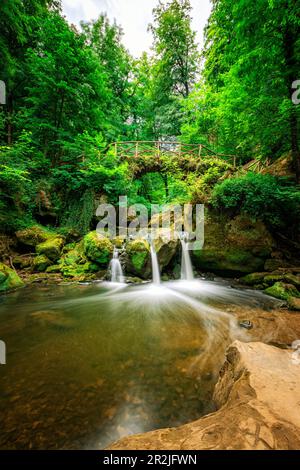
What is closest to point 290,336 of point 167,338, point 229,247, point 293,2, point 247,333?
point 247,333

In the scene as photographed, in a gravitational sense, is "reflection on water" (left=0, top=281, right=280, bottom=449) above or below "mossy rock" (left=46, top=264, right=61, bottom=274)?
below

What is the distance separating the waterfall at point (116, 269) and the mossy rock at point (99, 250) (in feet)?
0.68

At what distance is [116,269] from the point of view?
24.3 feet

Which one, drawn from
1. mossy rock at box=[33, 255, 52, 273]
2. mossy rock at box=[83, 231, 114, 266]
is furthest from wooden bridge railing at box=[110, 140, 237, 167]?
mossy rock at box=[33, 255, 52, 273]

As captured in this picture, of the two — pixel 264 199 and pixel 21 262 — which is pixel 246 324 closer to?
pixel 264 199

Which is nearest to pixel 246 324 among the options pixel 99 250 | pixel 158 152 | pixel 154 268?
pixel 154 268

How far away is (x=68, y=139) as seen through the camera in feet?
34.2

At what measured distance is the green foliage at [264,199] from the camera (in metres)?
6.51

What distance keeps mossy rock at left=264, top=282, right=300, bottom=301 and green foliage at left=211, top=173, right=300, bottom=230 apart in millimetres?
2381

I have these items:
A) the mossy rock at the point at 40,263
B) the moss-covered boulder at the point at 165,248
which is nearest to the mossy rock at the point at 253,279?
the moss-covered boulder at the point at 165,248

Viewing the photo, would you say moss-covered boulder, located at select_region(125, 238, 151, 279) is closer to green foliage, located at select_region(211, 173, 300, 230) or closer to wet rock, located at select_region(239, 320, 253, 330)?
green foliage, located at select_region(211, 173, 300, 230)

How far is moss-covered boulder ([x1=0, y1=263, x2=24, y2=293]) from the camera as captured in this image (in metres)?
5.54

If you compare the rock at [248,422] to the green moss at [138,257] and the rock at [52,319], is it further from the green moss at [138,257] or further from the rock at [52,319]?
the green moss at [138,257]
